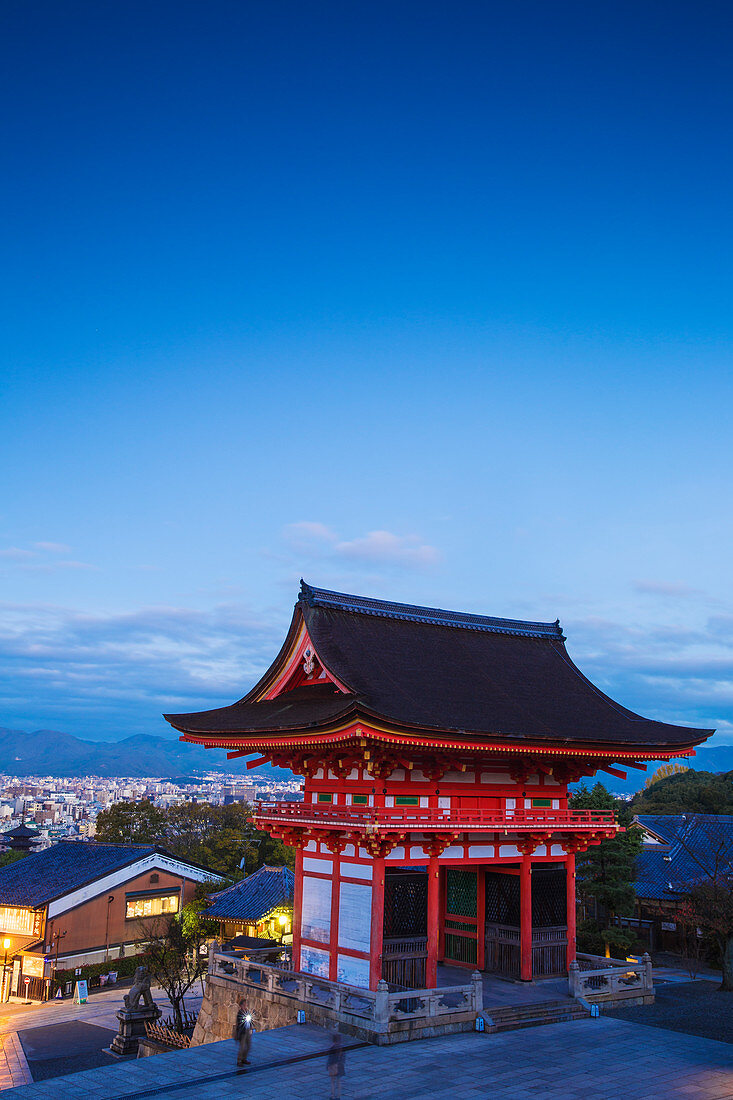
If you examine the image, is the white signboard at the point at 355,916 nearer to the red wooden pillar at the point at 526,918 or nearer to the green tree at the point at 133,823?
the red wooden pillar at the point at 526,918

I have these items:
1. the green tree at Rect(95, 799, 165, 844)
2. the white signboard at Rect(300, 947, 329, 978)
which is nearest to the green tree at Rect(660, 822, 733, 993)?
the white signboard at Rect(300, 947, 329, 978)

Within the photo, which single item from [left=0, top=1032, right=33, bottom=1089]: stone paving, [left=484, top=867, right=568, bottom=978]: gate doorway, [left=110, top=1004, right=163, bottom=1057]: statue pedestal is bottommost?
[left=0, top=1032, right=33, bottom=1089]: stone paving

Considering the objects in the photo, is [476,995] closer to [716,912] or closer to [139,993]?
[716,912]

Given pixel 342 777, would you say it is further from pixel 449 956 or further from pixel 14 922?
pixel 14 922

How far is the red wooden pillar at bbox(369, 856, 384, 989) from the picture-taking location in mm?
19844

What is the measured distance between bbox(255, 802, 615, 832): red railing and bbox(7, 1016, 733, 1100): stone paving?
459cm

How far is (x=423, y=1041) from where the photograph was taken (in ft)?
59.4

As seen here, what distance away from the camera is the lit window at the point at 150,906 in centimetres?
4725

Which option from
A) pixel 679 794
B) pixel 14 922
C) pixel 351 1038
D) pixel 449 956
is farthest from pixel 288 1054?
pixel 679 794

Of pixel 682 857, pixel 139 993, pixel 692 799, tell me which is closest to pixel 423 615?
pixel 139 993

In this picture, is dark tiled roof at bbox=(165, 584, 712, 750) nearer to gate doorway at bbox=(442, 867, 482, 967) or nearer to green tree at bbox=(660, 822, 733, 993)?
gate doorway at bbox=(442, 867, 482, 967)

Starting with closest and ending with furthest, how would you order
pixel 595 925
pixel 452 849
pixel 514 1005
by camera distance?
pixel 514 1005 → pixel 452 849 → pixel 595 925

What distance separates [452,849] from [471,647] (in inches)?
260

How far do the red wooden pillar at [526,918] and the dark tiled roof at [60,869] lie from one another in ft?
98.3
